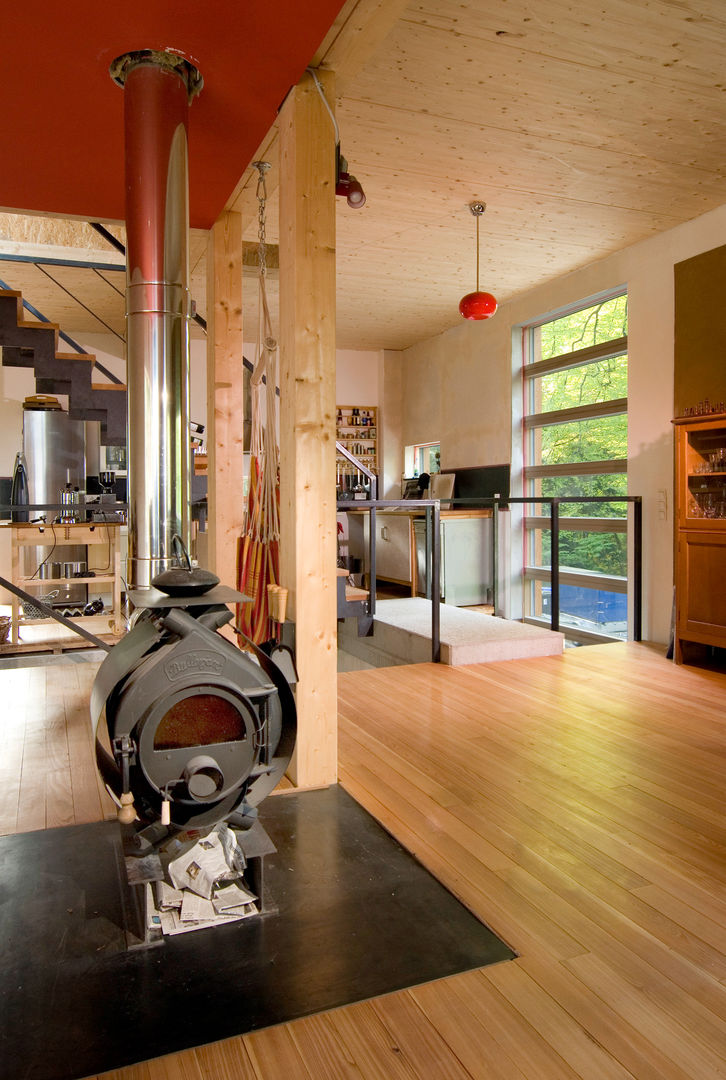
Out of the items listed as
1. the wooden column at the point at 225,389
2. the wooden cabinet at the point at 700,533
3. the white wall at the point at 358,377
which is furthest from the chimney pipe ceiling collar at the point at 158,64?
the white wall at the point at 358,377

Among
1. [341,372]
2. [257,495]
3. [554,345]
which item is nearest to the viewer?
[257,495]

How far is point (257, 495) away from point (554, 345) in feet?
14.6

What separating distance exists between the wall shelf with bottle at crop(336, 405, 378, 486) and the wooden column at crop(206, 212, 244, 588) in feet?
17.7

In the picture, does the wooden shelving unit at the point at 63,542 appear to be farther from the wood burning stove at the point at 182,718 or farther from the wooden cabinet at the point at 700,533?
the wood burning stove at the point at 182,718

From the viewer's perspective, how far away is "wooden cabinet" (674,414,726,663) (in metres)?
4.20

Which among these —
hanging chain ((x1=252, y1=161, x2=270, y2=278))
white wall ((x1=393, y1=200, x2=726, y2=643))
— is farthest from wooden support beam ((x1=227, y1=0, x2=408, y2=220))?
white wall ((x1=393, y1=200, x2=726, y2=643))

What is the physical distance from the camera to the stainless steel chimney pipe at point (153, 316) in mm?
2100

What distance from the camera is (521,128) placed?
372 cm

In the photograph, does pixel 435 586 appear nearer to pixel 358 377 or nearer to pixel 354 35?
pixel 354 35

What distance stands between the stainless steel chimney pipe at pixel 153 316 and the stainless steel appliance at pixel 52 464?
5.31m

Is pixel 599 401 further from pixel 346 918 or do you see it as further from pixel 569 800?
pixel 346 918

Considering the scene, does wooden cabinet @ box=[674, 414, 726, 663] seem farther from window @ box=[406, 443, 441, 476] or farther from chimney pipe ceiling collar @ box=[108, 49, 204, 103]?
window @ box=[406, 443, 441, 476]

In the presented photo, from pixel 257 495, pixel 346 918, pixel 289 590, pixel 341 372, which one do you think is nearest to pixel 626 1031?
pixel 346 918

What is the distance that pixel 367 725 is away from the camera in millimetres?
3209
